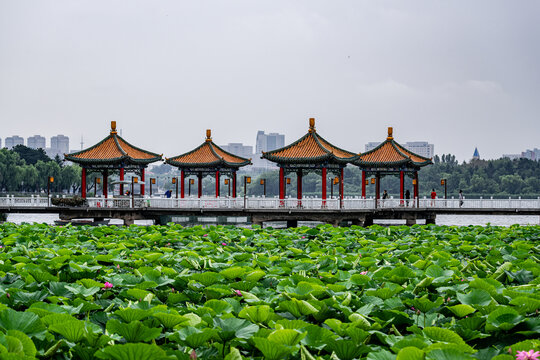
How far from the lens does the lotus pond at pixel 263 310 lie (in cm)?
244

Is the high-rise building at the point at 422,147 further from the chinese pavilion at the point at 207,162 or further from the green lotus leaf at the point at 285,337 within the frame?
the green lotus leaf at the point at 285,337

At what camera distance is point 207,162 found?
2831 cm

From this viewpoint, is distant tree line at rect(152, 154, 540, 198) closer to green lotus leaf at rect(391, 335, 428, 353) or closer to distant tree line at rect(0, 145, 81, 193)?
distant tree line at rect(0, 145, 81, 193)

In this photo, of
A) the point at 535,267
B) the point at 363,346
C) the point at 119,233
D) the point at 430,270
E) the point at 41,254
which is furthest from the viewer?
the point at 119,233

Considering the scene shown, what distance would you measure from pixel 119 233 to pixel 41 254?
3191 millimetres

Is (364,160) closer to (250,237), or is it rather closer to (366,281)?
(250,237)

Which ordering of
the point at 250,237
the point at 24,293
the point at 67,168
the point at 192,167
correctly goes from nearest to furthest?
1. the point at 24,293
2. the point at 250,237
3. the point at 192,167
4. the point at 67,168

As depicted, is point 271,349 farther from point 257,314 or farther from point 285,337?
point 257,314

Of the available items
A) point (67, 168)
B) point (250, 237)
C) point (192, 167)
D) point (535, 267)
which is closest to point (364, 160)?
point (192, 167)

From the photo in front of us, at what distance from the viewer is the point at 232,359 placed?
231 cm

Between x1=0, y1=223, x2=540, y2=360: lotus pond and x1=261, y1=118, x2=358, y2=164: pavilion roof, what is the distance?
20.3 m

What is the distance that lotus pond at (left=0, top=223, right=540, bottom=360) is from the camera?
96.1 inches

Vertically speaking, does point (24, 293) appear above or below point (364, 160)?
below

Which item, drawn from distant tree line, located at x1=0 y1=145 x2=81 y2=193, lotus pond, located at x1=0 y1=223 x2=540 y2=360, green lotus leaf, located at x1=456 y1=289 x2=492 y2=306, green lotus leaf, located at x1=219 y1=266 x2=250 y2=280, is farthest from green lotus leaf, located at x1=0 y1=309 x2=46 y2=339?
distant tree line, located at x1=0 y1=145 x2=81 y2=193
